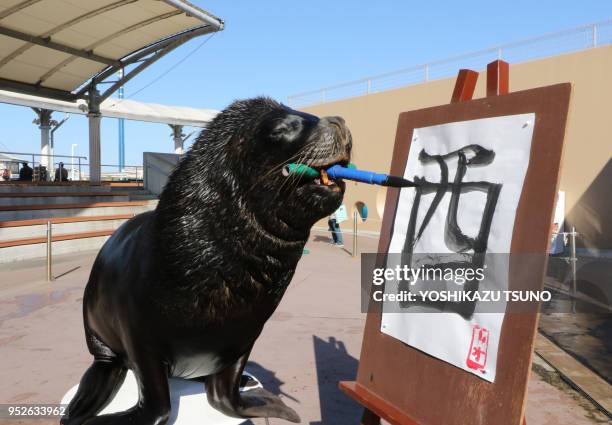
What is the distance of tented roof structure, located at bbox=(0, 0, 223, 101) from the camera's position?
8500mm

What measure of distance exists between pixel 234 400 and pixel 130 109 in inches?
805

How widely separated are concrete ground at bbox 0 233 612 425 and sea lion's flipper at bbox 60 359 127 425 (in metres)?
1.18

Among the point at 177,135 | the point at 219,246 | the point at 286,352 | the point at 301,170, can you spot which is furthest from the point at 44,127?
the point at 301,170

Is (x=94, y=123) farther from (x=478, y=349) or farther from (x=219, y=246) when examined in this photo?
(x=478, y=349)

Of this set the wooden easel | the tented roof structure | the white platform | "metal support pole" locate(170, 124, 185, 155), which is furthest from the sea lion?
"metal support pole" locate(170, 124, 185, 155)

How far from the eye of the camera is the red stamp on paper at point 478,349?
1686mm

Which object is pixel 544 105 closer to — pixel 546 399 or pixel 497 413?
pixel 497 413

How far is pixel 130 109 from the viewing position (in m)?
20.3

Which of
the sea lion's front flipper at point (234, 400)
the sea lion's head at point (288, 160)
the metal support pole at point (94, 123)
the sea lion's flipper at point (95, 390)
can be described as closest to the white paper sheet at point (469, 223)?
the sea lion's front flipper at point (234, 400)

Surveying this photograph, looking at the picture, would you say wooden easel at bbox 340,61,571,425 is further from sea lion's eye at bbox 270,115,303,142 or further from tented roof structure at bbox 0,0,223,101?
tented roof structure at bbox 0,0,223,101

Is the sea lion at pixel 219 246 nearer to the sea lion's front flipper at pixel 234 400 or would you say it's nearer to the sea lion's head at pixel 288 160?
the sea lion's head at pixel 288 160

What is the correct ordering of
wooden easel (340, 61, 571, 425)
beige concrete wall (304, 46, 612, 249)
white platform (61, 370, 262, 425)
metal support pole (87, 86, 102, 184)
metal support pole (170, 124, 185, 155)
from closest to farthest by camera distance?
1. wooden easel (340, 61, 571, 425)
2. white platform (61, 370, 262, 425)
3. beige concrete wall (304, 46, 612, 249)
4. metal support pole (87, 86, 102, 184)
5. metal support pole (170, 124, 185, 155)

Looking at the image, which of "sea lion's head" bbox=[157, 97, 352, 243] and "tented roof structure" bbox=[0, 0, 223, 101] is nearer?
"sea lion's head" bbox=[157, 97, 352, 243]

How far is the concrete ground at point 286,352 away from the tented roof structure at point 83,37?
193 inches
